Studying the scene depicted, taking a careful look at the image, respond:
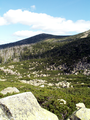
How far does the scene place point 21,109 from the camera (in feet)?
32.2

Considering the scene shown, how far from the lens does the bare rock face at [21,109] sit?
8.86 metres

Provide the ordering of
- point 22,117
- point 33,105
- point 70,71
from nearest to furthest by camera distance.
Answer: point 22,117 → point 33,105 → point 70,71

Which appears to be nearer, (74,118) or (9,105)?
(9,105)

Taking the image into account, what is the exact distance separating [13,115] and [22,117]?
3.02ft

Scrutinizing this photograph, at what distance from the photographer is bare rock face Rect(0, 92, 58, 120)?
8.86 metres

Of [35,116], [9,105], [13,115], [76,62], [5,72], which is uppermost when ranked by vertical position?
[9,105]

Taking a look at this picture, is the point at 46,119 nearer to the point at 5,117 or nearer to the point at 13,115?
Answer: the point at 13,115

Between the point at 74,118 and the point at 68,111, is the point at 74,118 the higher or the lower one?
the higher one

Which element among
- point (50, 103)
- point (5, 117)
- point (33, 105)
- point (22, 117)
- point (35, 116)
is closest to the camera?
point (5, 117)

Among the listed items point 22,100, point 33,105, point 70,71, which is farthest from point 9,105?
point 70,71

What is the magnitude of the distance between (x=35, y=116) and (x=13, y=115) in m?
2.38

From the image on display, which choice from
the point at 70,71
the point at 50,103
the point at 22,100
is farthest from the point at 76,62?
the point at 22,100

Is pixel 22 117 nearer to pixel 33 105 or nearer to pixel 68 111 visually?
pixel 33 105

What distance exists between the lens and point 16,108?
954 cm
